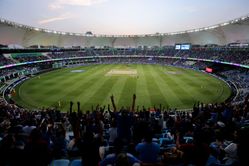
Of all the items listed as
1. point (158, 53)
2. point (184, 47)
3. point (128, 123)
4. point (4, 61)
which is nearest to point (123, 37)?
point (158, 53)

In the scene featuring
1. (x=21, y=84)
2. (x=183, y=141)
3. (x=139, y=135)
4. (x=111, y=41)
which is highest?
(x=111, y=41)

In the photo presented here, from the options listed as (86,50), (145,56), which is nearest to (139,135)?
(145,56)

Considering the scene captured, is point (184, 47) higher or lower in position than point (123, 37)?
lower

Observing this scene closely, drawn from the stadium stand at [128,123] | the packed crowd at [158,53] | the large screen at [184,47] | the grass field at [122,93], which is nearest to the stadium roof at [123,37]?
the stadium stand at [128,123]

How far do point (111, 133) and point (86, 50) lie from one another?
329ft

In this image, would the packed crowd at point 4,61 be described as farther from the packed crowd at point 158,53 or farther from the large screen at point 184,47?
the large screen at point 184,47

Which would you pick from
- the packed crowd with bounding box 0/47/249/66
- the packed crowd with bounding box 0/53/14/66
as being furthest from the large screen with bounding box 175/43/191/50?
the packed crowd with bounding box 0/53/14/66

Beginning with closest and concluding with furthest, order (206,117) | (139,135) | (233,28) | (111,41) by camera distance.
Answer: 1. (139,135)
2. (206,117)
3. (233,28)
4. (111,41)

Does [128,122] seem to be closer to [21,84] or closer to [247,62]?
[21,84]

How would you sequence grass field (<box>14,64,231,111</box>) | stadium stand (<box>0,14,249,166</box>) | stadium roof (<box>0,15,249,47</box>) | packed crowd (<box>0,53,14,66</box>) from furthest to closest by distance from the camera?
stadium roof (<box>0,15,249,47</box>)
packed crowd (<box>0,53,14,66</box>)
grass field (<box>14,64,231,111</box>)
stadium stand (<box>0,14,249,166</box>)

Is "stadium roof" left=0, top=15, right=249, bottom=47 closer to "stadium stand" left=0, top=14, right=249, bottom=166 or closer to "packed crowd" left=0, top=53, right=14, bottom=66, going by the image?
"stadium stand" left=0, top=14, right=249, bottom=166

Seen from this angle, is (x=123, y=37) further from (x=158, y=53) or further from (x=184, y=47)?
(x=184, y=47)

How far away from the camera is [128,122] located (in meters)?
7.91

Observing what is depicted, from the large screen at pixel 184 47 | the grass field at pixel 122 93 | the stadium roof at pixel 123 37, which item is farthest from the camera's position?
the large screen at pixel 184 47
